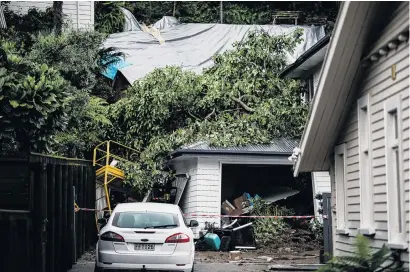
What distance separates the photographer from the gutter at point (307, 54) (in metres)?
23.9

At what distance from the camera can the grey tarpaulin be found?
127ft

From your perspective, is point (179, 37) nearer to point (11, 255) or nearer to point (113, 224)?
point (113, 224)

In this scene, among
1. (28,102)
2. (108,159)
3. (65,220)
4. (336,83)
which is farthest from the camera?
(108,159)

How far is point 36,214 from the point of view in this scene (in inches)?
574

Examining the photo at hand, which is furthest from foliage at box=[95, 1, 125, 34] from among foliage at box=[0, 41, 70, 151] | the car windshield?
foliage at box=[0, 41, 70, 151]

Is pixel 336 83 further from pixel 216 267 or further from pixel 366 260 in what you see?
pixel 216 267

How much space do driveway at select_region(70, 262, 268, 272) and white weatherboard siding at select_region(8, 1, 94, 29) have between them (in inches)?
830

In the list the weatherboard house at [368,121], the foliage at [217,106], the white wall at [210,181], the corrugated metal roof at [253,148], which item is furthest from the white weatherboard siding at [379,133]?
the foliage at [217,106]

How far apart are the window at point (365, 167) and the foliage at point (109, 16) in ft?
105

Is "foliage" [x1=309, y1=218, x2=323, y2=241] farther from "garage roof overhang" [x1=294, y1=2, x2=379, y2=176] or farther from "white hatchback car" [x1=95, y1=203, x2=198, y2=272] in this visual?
"garage roof overhang" [x1=294, y1=2, x2=379, y2=176]

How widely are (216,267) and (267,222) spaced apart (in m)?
6.54

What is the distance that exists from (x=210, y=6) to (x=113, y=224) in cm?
3187

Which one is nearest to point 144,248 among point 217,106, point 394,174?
point 394,174

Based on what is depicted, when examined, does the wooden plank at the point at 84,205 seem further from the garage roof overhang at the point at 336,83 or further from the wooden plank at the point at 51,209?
the garage roof overhang at the point at 336,83
